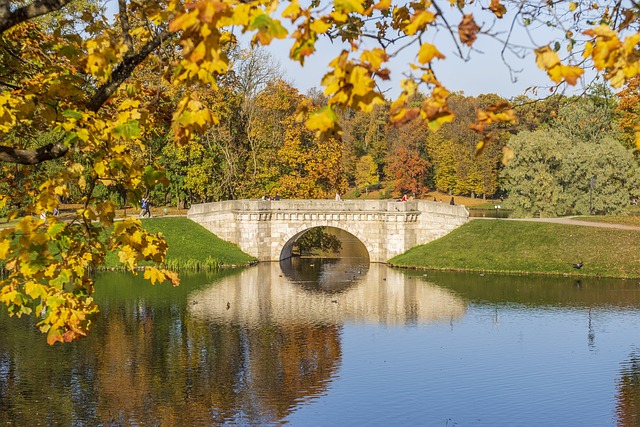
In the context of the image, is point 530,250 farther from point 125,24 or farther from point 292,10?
point 292,10

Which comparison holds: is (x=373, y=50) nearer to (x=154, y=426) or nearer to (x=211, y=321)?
(x=154, y=426)

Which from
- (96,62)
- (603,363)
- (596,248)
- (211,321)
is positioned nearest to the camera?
(96,62)

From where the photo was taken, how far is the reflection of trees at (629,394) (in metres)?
22.9

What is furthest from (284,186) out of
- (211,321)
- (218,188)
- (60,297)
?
(60,297)

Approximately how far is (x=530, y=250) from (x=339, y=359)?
2580 centimetres

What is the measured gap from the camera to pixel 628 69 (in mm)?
5852

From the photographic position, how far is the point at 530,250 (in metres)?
52.3

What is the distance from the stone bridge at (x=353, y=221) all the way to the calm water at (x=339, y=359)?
11254mm

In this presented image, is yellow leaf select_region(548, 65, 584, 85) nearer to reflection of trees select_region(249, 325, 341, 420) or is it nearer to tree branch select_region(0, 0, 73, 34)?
tree branch select_region(0, 0, 73, 34)

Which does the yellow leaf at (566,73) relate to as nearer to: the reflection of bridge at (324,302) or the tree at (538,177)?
the reflection of bridge at (324,302)

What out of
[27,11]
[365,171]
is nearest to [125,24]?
[27,11]

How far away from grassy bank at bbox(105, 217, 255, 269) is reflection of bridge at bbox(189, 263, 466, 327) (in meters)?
5.67

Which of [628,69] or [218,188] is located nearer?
[628,69]

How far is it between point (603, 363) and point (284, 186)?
38.9 meters
